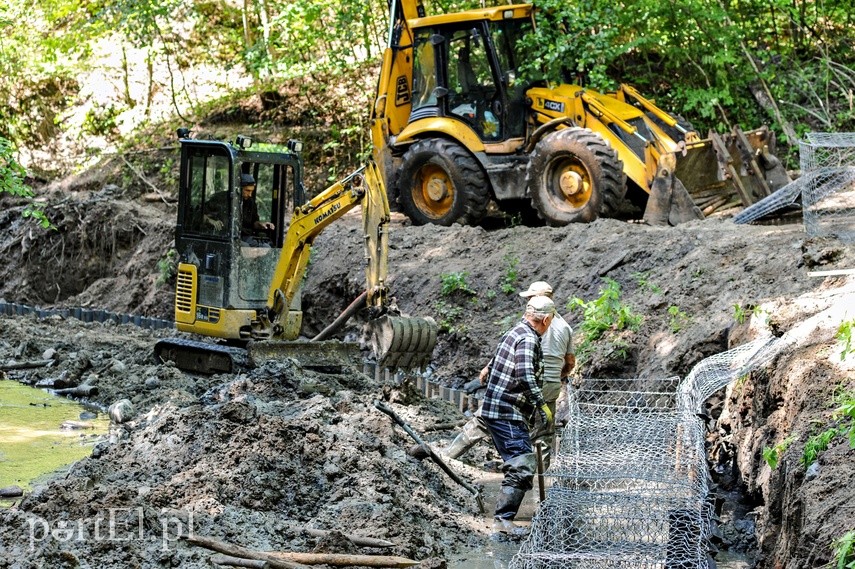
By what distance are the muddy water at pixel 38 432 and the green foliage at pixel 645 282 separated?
19.3ft

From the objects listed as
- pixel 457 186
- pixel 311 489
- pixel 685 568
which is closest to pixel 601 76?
pixel 457 186

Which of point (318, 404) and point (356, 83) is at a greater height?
point (356, 83)

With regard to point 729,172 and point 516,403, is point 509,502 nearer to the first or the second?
point 516,403

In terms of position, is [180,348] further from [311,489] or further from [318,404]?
[311,489]

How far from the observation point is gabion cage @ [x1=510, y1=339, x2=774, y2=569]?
6.92m

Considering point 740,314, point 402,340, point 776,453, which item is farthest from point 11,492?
point 740,314

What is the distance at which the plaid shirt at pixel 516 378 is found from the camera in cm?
852

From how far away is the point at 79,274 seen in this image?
19.7 m

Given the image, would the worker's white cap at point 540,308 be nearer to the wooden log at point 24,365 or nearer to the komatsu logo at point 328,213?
the komatsu logo at point 328,213

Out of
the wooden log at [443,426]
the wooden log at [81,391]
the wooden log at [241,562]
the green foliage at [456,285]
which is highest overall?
the green foliage at [456,285]

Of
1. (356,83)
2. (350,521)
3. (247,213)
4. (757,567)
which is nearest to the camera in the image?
(757,567)

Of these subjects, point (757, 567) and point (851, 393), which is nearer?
point (851, 393)

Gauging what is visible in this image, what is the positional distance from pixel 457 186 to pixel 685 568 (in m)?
10.1

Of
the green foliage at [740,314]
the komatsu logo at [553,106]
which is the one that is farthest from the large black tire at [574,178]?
the green foliage at [740,314]
